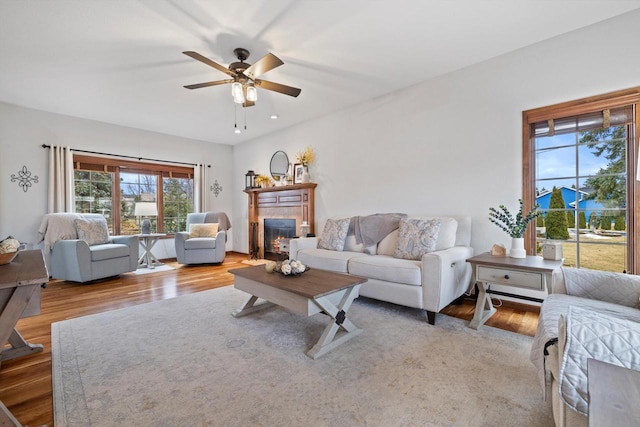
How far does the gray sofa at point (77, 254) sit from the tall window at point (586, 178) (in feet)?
17.2

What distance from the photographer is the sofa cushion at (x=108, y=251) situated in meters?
3.85

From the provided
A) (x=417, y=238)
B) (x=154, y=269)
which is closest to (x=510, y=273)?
(x=417, y=238)

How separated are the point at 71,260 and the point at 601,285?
5405 millimetres

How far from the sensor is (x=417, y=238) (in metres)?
2.85

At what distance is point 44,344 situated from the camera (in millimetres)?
2107

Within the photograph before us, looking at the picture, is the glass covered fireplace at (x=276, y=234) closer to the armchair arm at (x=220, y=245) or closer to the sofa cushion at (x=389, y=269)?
the armchair arm at (x=220, y=245)

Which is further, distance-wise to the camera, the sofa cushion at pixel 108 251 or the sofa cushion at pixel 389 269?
the sofa cushion at pixel 108 251

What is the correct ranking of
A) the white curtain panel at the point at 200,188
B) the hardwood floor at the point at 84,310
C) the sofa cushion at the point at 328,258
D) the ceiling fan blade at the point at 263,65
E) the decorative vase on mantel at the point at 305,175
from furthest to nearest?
the white curtain panel at the point at 200,188 < the decorative vase on mantel at the point at 305,175 < the sofa cushion at the point at 328,258 < the ceiling fan blade at the point at 263,65 < the hardwood floor at the point at 84,310

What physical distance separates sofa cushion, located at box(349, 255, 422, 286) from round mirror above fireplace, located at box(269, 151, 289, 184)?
2822 millimetres

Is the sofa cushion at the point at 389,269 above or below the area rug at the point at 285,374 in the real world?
above

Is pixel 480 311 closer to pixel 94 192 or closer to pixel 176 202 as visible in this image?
pixel 176 202

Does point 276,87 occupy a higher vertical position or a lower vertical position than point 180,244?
higher

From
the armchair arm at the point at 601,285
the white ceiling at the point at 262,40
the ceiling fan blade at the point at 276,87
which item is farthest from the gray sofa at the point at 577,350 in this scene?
the ceiling fan blade at the point at 276,87

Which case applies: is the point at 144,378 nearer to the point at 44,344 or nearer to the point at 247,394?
the point at 247,394
